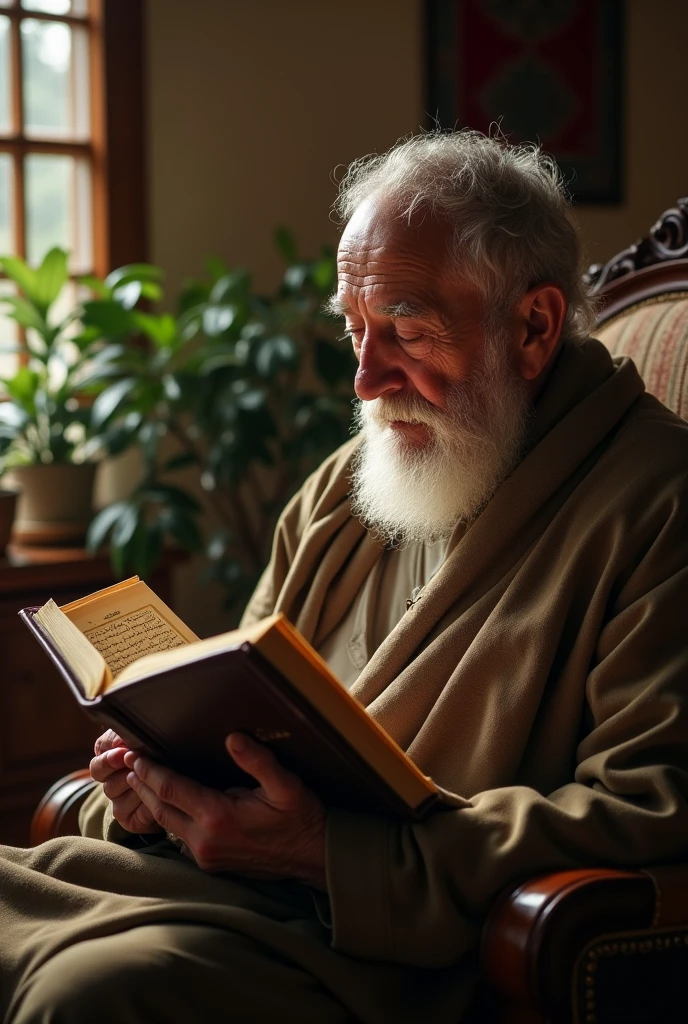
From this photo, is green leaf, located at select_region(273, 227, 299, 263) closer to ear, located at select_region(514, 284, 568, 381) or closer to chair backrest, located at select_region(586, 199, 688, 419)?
chair backrest, located at select_region(586, 199, 688, 419)

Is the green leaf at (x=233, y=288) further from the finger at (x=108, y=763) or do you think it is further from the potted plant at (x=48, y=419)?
the finger at (x=108, y=763)

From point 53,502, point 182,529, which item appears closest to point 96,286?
point 53,502

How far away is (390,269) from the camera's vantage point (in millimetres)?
1606

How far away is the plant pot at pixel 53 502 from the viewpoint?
3.12 metres

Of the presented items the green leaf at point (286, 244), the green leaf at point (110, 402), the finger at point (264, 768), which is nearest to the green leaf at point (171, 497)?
the green leaf at point (110, 402)

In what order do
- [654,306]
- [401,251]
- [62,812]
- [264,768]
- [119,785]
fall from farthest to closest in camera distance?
[654,306]
[62,812]
[401,251]
[119,785]
[264,768]

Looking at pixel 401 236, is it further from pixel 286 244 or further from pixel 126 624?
pixel 286 244

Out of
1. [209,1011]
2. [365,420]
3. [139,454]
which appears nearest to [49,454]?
[139,454]

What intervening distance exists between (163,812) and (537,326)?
0.82 meters

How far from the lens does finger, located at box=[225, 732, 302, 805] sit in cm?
127

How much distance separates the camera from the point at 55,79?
3482mm

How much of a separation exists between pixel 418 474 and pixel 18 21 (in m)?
2.38

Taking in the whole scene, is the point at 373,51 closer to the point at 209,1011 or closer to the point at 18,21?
the point at 18,21

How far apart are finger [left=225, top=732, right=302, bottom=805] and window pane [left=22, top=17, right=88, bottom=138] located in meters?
2.70
